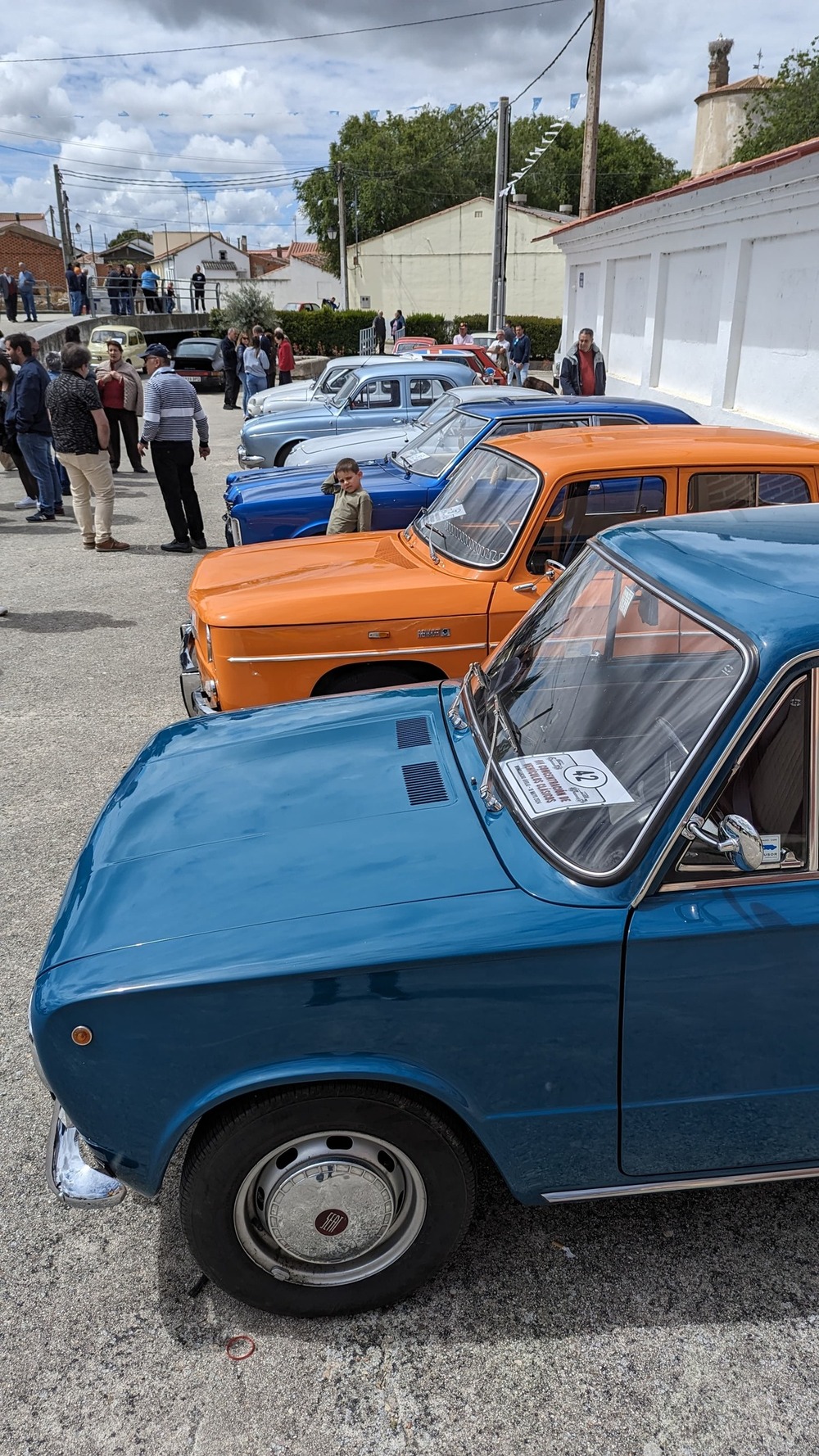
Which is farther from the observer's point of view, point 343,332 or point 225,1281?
point 343,332

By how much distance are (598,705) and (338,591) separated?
2.28 m

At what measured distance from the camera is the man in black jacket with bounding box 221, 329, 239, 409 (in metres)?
21.7

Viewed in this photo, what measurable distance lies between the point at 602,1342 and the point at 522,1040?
0.82 m

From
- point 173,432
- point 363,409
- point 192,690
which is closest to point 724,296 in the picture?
point 363,409

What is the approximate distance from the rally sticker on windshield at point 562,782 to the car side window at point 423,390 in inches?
436

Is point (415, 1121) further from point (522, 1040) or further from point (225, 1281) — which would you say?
point (225, 1281)

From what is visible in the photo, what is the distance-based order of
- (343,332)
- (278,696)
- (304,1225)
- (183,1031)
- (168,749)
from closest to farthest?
1. (183,1031)
2. (304,1225)
3. (168,749)
4. (278,696)
5. (343,332)

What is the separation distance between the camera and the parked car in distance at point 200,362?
92.0 ft

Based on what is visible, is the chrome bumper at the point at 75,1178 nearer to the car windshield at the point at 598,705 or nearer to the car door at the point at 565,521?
the car windshield at the point at 598,705

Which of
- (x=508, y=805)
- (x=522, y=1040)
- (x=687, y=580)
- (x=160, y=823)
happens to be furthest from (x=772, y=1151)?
(x=160, y=823)

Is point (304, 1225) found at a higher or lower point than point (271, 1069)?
lower

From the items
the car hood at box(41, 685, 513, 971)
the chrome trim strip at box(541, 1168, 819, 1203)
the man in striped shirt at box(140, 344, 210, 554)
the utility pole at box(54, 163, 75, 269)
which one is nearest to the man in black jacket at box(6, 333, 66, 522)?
the man in striped shirt at box(140, 344, 210, 554)

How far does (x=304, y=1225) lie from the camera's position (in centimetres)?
231

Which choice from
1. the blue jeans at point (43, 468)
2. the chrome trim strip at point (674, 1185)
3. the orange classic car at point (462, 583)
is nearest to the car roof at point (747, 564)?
the chrome trim strip at point (674, 1185)
